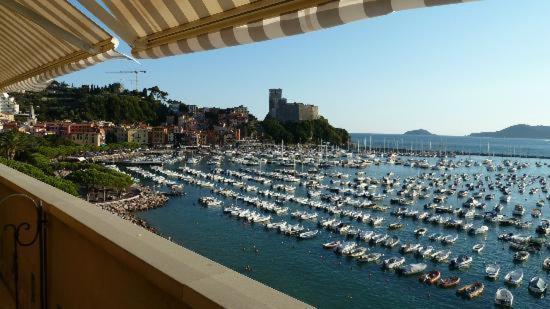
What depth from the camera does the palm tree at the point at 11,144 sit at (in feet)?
88.0

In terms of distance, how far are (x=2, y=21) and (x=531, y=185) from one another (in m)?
51.8

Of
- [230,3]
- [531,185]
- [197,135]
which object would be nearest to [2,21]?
[230,3]

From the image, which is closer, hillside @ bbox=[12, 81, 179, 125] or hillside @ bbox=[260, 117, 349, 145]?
hillside @ bbox=[12, 81, 179, 125]

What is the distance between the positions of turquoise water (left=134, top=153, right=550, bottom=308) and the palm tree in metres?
9.86

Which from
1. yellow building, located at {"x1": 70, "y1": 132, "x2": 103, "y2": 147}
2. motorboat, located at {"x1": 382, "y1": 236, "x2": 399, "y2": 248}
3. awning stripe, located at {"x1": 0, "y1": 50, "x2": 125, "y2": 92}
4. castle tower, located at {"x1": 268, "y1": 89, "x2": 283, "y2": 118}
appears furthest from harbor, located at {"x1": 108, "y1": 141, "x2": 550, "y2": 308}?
castle tower, located at {"x1": 268, "y1": 89, "x2": 283, "y2": 118}

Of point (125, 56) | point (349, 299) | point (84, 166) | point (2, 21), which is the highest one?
point (2, 21)

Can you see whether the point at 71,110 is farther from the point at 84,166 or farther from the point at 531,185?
the point at 531,185

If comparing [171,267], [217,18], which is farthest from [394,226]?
[171,267]

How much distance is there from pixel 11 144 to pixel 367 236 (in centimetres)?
2213

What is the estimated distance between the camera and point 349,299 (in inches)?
576

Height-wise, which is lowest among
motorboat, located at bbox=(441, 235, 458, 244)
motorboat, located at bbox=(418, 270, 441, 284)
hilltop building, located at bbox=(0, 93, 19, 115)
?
motorboat, located at bbox=(418, 270, 441, 284)

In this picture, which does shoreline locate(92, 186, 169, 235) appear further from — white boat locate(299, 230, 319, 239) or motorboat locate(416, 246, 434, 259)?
motorboat locate(416, 246, 434, 259)

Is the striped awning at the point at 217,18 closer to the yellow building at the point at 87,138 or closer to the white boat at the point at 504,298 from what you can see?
the white boat at the point at 504,298

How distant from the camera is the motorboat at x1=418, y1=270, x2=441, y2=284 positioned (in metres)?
16.2
